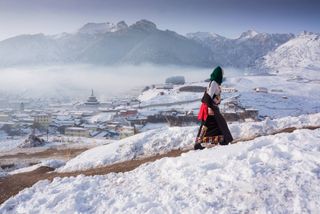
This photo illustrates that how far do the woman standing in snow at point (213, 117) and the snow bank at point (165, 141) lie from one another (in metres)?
3.73

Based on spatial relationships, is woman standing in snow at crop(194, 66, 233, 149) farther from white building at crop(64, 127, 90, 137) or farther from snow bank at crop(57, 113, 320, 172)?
white building at crop(64, 127, 90, 137)

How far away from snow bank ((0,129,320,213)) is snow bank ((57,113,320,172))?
517 centimetres

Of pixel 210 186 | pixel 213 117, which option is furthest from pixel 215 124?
pixel 210 186

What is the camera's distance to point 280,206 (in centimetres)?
652

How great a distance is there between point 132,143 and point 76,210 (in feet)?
28.7

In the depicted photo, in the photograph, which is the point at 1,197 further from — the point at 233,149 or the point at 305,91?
the point at 305,91

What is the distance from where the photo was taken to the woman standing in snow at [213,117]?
11234 millimetres

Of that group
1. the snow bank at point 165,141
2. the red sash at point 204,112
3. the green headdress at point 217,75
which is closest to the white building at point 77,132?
the snow bank at point 165,141

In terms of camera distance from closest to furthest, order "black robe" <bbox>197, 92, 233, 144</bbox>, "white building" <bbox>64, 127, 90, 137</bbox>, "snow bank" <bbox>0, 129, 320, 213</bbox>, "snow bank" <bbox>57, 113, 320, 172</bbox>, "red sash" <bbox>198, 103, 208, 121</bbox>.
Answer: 1. "snow bank" <bbox>0, 129, 320, 213</bbox>
2. "black robe" <bbox>197, 92, 233, 144</bbox>
3. "red sash" <bbox>198, 103, 208, 121</bbox>
4. "snow bank" <bbox>57, 113, 320, 172</bbox>
5. "white building" <bbox>64, 127, 90, 137</bbox>

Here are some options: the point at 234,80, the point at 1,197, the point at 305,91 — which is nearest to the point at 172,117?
the point at 1,197

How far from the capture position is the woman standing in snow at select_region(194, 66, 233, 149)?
11234 mm

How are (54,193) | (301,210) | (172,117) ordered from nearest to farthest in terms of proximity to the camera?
(301,210) → (54,193) → (172,117)

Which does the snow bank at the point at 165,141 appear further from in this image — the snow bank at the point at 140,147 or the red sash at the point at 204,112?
the red sash at the point at 204,112

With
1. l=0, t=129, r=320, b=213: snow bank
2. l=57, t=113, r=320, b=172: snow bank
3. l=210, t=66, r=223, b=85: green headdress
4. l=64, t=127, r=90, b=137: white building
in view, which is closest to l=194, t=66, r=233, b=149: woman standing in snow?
l=210, t=66, r=223, b=85: green headdress
